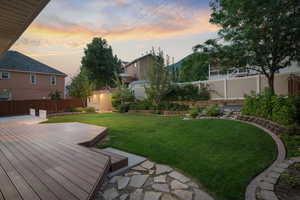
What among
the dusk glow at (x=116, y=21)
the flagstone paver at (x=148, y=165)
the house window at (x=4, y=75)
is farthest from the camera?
the house window at (x=4, y=75)

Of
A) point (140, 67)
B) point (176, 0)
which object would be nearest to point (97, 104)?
point (140, 67)

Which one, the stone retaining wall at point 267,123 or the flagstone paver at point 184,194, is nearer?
the flagstone paver at point 184,194

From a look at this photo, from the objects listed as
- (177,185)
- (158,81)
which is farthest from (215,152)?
(158,81)

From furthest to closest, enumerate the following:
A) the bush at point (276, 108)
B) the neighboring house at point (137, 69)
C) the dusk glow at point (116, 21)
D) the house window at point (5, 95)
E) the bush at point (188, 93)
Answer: the neighboring house at point (137, 69) < the house window at point (5, 95) < the bush at point (188, 93) < the dusk glow at point (116, 21) < the bush at point (276, 108)

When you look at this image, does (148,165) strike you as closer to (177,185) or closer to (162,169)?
(162,169)

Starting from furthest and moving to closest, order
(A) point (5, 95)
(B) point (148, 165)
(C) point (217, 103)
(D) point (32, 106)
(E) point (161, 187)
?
(A) point (5, 95) → (D) point (32, 106) → (C) point (217, 103) → (B) point (148, 165) → (E) point (161, 187)

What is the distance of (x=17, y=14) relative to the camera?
2424 mm

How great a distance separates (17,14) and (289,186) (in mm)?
5018

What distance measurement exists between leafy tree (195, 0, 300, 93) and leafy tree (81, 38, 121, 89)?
20995mm

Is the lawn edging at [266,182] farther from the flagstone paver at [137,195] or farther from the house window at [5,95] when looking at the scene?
the house window at [5,95]

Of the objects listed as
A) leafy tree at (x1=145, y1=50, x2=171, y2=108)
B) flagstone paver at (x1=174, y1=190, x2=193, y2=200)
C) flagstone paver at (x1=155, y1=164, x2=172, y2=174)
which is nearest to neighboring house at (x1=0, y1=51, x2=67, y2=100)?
leafy tree at (x1=145, y1=50, x2=171, y2=108)

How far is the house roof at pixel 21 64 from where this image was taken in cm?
1557

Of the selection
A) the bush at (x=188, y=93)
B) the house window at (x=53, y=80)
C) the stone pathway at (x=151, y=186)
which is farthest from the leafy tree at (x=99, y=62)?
the stone pathway at (x=151, y=186)

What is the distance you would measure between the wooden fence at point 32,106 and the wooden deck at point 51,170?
11.3 m
